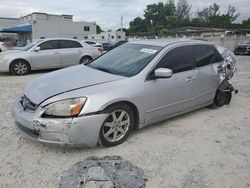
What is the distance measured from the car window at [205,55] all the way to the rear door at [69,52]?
20.2 feet

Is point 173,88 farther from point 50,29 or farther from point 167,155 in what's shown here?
point 50,29

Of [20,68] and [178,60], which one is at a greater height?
[178,60]

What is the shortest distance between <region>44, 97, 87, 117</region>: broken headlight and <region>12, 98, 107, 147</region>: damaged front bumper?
64 millimetres

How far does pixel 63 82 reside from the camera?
3.35 m

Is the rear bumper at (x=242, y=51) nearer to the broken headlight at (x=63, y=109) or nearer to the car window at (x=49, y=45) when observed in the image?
the car window at (x=49, y=45)

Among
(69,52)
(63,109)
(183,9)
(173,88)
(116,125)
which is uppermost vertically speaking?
(183,9)

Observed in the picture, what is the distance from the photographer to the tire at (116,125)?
123 inches

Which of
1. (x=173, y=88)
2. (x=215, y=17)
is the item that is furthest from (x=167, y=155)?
(x=215, y=17)

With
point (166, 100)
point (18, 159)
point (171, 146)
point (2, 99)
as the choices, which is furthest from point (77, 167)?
point (2, 99)

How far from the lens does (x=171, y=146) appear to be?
3.34 metres

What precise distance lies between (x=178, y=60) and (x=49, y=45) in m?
6.57

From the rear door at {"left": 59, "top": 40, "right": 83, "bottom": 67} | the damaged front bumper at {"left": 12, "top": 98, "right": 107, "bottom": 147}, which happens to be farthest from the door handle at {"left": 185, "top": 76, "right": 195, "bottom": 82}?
the rear door at {"left": 59, "top": 40, "right": 83, "bottom": 67}

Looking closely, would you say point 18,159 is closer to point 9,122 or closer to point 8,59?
point 9,122

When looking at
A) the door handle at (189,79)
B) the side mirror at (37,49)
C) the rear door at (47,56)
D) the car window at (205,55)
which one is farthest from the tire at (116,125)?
the side mirror at (37,49)
